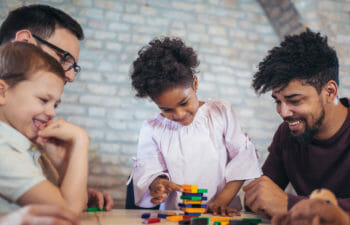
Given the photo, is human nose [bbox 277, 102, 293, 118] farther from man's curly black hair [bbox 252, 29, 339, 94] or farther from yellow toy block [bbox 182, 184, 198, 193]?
yellow toy block [bbox 182, 184, 198, 193]

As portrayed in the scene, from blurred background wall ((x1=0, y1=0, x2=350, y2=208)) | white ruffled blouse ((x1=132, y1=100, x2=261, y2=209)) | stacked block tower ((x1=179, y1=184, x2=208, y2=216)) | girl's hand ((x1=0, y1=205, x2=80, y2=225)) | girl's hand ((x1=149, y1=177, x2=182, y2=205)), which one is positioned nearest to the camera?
girl's hand ((x1=0, y1=205, x2=80, y2=225))

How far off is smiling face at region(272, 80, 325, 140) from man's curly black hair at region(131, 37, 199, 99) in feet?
1.92

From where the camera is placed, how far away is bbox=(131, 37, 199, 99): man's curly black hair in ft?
6.84

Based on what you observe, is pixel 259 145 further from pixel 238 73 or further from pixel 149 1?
pixel 149 1

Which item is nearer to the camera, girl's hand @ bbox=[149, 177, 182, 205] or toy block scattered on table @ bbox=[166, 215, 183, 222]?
toy block scattered on table @ bbox=[166, 215, 183, 222]

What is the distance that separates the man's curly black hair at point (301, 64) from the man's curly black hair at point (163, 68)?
20.0 inches


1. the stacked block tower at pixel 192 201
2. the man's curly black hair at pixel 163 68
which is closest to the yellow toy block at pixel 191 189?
the stacked block tower at pixel 192 201

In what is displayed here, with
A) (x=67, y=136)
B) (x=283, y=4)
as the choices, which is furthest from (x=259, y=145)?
(x=67, y=136)

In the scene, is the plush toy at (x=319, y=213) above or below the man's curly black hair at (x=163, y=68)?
below

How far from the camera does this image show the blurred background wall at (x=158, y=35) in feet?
14.9

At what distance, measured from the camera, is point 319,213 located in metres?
0.98

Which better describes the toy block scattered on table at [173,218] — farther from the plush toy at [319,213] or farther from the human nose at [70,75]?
the human nose at [70,75]

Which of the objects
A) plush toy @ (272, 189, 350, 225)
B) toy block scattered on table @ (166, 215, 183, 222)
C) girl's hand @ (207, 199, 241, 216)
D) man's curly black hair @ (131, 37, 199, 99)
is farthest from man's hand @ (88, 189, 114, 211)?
plush toy @ (272, 189, 350, 225)

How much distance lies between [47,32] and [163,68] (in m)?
0.71
